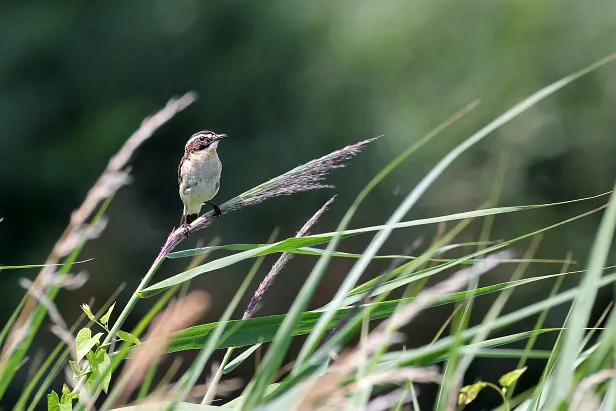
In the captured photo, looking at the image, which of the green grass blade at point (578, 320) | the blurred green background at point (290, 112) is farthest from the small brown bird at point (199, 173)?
the blurred green background at point (290, 112)

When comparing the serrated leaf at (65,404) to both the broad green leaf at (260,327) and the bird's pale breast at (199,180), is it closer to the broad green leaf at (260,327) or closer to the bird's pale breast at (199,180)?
the broad green leaf at (260,327)

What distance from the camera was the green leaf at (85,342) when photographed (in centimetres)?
161

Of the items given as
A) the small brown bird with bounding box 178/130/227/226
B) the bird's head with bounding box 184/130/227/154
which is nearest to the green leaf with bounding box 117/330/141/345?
the small brown bird with bounding box 178/130/227/226

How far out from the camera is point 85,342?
5.39 ft

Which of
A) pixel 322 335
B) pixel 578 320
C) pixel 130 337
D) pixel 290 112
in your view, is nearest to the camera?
pixel 578 320

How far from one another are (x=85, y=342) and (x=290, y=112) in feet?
23.2

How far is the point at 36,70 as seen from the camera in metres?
8.99

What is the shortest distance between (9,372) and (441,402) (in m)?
0.60

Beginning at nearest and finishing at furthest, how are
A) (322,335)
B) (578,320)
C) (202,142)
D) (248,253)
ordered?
(578,320)
(322,335)
(248,253)
(202,142)

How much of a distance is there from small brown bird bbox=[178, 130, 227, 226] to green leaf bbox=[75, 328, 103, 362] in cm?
183

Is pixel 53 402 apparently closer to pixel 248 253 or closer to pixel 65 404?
pixel 65 404

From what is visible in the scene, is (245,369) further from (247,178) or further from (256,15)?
(256,15)

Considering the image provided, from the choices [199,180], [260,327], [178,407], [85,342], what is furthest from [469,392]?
[199,180]

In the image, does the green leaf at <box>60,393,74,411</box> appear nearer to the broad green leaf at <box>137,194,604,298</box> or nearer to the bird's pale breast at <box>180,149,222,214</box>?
the broad green leaf at <box>137,194,604,298</box>
